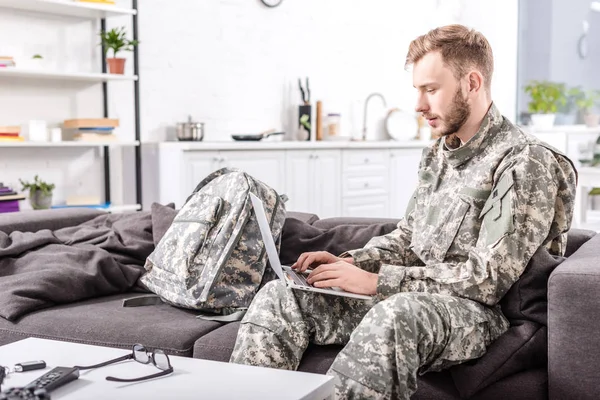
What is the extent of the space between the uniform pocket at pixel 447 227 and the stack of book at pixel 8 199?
2.56m

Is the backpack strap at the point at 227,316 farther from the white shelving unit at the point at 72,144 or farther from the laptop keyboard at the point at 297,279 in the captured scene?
the white shelving unit at the point at 72,144

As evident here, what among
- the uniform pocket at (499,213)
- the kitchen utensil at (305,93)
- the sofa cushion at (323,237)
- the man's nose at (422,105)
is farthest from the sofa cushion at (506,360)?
the kitchen utensil at (305,93)

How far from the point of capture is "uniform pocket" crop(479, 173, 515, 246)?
1.79 m

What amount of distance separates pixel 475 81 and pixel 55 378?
124cm

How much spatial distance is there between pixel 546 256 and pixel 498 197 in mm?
178

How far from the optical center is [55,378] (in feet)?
4.64

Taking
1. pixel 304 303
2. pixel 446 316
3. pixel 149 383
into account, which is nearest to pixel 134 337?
pixel 304 303

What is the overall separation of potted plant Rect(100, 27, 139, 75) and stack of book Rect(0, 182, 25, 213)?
90 centimetres

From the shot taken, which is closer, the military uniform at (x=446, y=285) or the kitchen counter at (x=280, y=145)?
the military uniform at (x=446, y=285)

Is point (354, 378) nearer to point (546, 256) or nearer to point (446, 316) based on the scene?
point (446, 316)

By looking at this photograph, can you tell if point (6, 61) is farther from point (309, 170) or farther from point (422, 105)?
point (422, 105)

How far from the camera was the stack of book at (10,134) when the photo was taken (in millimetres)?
3953

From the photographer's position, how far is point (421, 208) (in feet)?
7.09

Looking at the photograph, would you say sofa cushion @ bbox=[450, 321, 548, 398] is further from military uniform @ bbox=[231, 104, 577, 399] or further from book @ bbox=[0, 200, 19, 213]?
book @ bbox=[0, 200, 19, 213]
